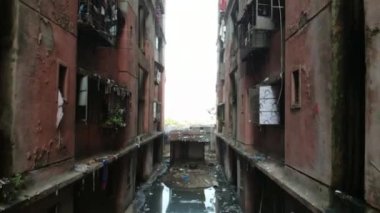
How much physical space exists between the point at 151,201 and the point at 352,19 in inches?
503

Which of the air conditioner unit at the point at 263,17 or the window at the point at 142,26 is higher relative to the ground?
the window at the point at 142,26

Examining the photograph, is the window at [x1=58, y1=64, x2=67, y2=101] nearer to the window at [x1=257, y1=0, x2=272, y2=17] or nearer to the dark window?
the dark window

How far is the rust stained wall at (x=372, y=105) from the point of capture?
3924 mm

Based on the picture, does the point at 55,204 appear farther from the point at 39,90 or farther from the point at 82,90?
the point at 82,90

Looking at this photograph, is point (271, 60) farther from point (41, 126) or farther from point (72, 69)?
point (41, 126)

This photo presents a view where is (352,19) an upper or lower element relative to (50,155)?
upper

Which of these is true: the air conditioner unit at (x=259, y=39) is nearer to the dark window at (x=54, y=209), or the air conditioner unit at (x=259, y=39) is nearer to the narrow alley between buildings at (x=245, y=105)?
the narrow alley between buildings at (x=245, y=105)

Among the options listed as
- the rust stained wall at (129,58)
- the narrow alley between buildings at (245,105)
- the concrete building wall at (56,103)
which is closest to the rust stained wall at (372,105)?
the narrow alley between buildings at (245,105)

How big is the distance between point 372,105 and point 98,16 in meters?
7.30

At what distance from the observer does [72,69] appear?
780 cm

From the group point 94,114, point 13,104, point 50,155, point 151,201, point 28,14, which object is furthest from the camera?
point 151,201

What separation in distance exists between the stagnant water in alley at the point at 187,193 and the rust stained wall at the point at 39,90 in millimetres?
7539

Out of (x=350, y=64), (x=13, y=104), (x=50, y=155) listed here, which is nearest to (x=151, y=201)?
(x=50, y=155)

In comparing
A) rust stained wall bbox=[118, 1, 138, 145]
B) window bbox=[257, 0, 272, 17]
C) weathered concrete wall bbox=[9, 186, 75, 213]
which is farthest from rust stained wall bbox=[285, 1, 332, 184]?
rust stained wall bbox=[118, 1, 138, 145]
